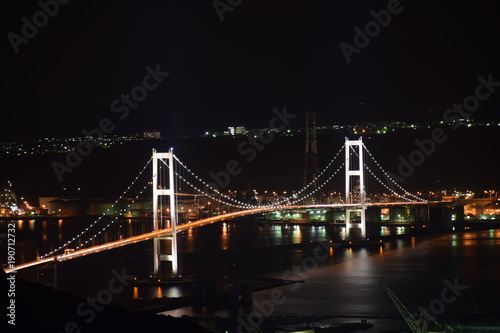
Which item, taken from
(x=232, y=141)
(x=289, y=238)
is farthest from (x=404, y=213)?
(x=232, y=141)

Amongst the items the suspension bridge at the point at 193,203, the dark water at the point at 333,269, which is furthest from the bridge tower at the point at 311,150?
the dark water at the point at 333,269

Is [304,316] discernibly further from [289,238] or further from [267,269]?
[289,238]

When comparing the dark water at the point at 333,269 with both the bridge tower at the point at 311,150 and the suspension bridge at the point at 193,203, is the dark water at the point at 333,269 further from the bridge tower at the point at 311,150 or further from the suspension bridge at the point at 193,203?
the bridge tower at the point at 311,150

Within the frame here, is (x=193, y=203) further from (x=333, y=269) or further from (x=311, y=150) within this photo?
(x=333, y=269)

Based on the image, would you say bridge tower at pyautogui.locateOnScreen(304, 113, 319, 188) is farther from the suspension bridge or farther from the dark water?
the dark water

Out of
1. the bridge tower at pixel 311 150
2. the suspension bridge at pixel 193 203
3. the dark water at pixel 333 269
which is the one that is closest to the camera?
the dark water at pixel 333 269

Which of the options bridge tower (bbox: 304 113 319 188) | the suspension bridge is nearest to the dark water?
the suspension bridge

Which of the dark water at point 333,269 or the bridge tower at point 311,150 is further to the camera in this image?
the bridge tower at point 311,150
